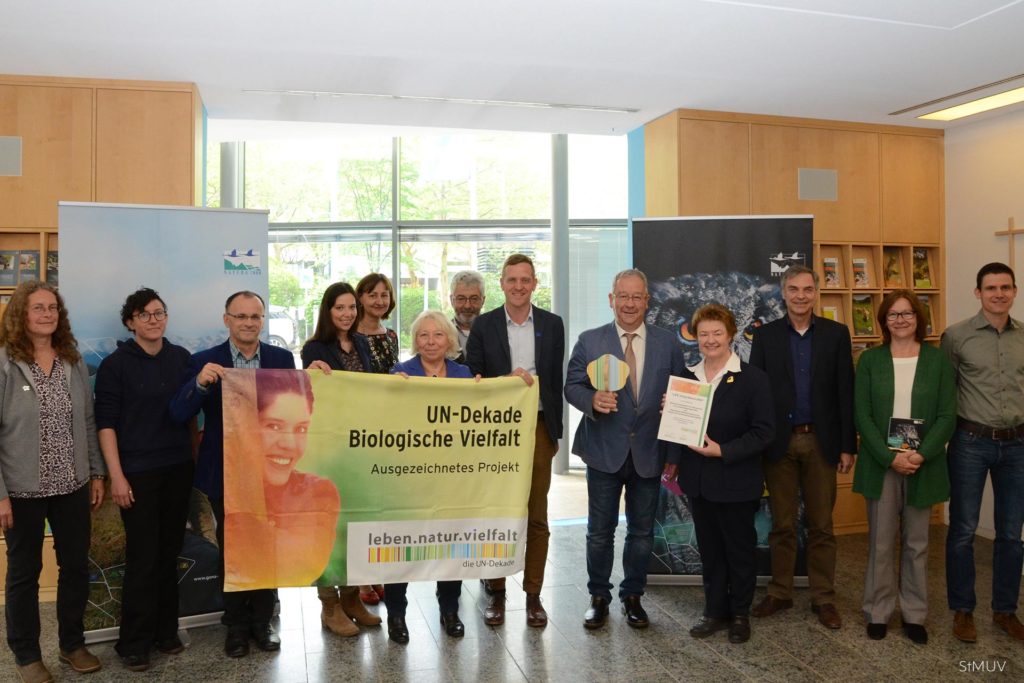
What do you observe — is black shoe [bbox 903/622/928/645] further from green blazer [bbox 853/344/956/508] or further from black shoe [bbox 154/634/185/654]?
black shoe [bbox 154/634/185/654]

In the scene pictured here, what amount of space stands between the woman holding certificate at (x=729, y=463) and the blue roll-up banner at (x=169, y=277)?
7.94 feet

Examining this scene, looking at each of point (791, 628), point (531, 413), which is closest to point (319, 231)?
point (531, 413)

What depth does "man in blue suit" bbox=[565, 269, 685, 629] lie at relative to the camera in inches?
155

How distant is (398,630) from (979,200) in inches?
207

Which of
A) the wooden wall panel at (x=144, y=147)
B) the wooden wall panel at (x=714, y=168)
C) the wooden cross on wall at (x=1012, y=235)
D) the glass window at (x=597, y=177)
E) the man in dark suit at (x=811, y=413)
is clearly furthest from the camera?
the glass window at (x=597, y=177)

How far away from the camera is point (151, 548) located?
366cm

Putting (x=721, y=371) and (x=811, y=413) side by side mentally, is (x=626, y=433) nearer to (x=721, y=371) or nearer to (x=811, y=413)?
(x=721, y=371)

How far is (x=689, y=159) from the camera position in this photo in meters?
5.92

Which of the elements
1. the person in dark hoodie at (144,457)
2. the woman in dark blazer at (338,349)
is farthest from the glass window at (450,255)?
the person in dark hoodie at (144,457)

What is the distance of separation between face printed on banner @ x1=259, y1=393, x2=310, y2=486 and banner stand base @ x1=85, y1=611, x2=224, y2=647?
1.21 metres

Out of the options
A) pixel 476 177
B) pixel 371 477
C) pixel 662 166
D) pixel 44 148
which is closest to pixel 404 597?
pixel 371 477

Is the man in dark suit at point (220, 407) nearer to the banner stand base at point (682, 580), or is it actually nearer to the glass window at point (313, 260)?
the banner stand base at point (682, 580)

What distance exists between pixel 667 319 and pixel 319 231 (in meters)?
4.88

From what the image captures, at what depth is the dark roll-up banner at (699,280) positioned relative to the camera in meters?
4.72
